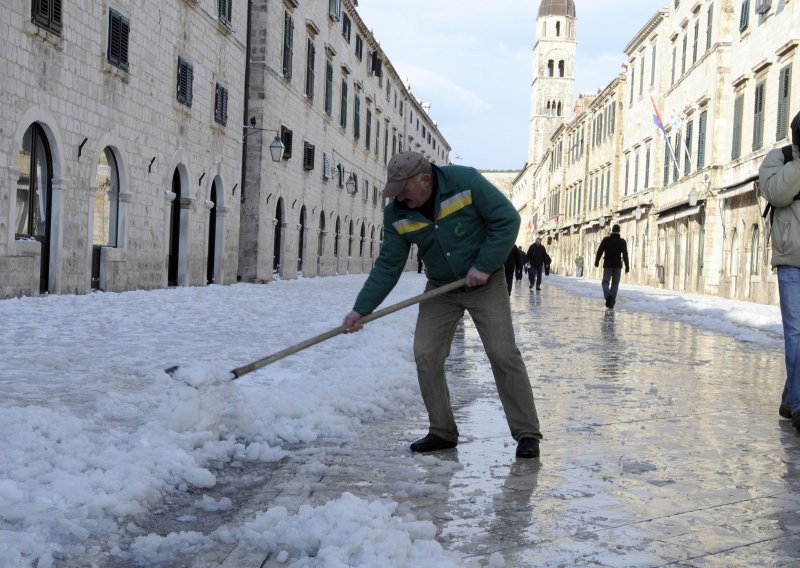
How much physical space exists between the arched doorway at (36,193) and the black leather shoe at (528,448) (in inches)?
433

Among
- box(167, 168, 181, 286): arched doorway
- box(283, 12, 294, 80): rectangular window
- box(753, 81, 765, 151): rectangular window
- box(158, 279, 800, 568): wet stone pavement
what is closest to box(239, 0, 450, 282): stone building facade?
box(283, 12, 294, 80): rectangular window

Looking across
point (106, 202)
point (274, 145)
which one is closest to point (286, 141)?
point (274, 145)

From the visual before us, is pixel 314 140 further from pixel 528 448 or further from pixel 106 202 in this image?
pixel 528 448

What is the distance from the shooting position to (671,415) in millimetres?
6281

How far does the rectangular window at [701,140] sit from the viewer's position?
1199 inches

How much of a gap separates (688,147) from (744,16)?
6436 millimetres

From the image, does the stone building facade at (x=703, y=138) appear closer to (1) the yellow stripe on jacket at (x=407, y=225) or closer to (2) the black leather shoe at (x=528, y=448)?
(2) the black leather shoe at (x=528, y=448)

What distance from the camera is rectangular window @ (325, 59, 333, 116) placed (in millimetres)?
35094

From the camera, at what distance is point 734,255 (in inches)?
1098

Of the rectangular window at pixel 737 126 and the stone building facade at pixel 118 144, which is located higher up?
the rectangular window at pixel 737 126

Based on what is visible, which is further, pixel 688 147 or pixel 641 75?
pixel 641 75

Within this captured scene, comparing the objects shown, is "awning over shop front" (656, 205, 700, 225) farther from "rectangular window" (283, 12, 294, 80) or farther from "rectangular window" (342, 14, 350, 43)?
"rectangular window" (342, 14, 350, 43)

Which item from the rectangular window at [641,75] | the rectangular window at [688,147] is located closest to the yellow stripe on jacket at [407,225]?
the rectangular window at [688,147]

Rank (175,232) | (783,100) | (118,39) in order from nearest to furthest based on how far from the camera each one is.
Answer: (118,39) < (175,232) < (783,100)
